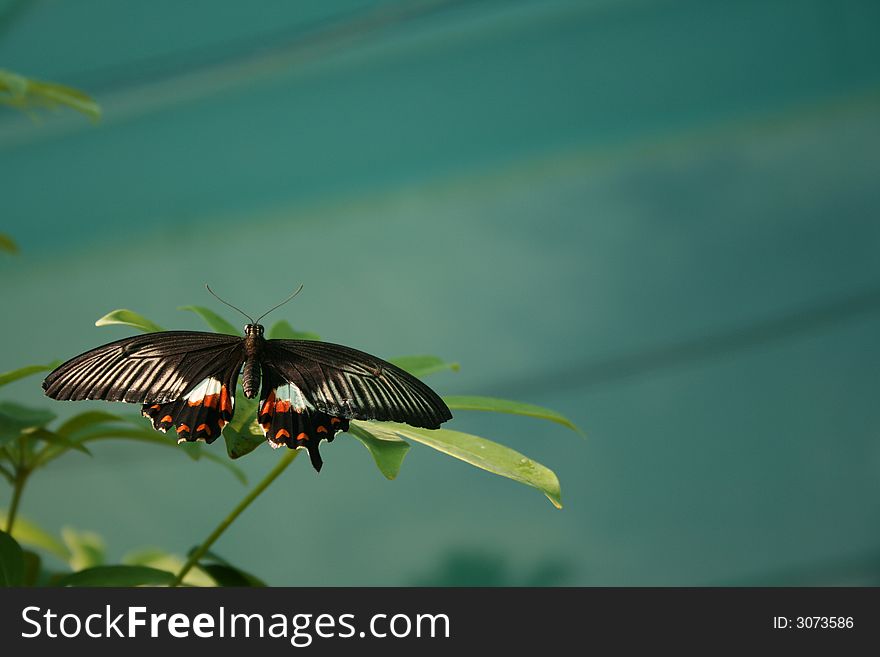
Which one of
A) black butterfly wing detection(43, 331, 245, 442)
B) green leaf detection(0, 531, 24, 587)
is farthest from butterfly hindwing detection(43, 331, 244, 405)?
green leaf detection(0, 531, 24, 587)

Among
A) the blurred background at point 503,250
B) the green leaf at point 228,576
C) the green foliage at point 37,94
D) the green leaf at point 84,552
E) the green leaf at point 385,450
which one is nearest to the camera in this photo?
the green leaf at point 385,450

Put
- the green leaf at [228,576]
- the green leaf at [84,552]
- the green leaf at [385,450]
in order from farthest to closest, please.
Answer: the green leaf at [84,552] < the green leaf at [228,576] < the green leaf at [385,450]

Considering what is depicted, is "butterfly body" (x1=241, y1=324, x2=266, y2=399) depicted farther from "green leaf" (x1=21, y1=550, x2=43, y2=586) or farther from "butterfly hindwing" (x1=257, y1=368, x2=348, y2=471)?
"green leaf" (x1=21, y1=550, x2=43, y2=586)

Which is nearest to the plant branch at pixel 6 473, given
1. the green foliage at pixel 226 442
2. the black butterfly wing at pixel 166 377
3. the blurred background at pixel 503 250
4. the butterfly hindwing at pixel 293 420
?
the green foliage at pixel 226 442

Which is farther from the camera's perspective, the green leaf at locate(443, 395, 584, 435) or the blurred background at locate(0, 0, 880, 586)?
the blurred background at locate(0, 0, 880, 586)

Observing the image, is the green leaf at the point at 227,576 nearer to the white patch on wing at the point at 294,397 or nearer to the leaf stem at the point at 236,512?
the leaf stem at the point at 236,512

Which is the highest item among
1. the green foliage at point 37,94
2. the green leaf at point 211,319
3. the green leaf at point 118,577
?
the green foliage at point 37,94

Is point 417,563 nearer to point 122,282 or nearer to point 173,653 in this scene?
point 122,282

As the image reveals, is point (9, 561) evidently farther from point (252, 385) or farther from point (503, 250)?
point (503, 250)
